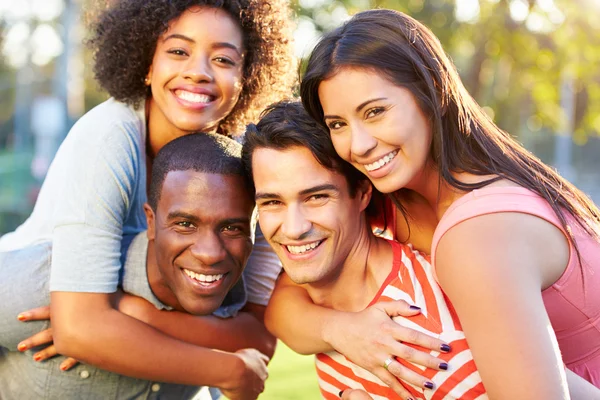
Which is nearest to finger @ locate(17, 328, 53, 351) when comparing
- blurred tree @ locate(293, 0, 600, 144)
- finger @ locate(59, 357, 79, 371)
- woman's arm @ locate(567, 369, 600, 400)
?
finger @ locate(59, 357, 79, 371)

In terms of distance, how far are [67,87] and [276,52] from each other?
15.4m

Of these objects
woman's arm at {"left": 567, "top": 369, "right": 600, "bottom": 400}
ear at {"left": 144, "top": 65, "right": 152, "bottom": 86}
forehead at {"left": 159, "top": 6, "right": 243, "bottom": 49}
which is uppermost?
forehead at {"left": 159, "top": 6, "right": 243, "bottom": 49}

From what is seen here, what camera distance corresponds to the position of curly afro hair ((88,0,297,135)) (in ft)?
14.4

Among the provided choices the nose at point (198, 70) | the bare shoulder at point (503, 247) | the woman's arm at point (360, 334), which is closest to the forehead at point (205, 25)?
the nose at point (198, 70)

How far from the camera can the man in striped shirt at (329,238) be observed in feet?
11.4

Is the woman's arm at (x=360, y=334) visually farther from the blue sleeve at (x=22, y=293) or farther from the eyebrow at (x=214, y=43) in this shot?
the eyebrow at (x=214, y=43)

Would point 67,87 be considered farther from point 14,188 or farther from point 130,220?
point 130,220

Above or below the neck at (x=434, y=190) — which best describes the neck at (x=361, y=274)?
below

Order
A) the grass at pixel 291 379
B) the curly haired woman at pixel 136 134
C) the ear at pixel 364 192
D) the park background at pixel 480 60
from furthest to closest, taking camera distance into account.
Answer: the park background at pixel 480 60 < the grass at pixel 291 379 < the curly haired woman at pixel 136 134 < the ear at pixel 364 192

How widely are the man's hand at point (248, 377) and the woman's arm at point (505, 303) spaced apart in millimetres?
1516

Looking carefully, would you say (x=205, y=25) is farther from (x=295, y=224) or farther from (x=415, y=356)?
(x=415, y=356)

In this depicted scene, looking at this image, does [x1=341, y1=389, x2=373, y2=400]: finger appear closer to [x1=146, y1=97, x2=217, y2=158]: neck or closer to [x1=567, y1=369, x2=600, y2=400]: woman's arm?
[x1=567, y1=369, x2=600, y2=400]: woman's arm

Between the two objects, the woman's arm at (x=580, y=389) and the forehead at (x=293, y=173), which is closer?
the woman's arm at (x=580, y=389)

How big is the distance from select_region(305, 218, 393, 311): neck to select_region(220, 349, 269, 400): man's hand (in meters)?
0.72
